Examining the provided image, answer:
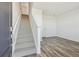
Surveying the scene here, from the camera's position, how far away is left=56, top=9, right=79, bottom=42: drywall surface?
15.0ft

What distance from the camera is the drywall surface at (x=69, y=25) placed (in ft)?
15.0

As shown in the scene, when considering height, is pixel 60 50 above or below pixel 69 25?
below

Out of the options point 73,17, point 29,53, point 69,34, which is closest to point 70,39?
point 69,34

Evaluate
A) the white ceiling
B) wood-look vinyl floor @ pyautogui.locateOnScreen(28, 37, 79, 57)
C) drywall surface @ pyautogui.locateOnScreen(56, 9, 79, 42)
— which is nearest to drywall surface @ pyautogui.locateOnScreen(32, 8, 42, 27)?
the white ceiling

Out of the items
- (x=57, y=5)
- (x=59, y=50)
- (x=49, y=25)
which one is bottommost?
(x=59, y=50)

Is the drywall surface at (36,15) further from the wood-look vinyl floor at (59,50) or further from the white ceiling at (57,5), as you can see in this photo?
the wood-look vinyl floor at (59,50)

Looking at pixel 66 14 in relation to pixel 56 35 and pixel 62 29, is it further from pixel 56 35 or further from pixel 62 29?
pixel 56 35

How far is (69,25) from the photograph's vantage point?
5.11 meters

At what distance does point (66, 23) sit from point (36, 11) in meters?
2.02

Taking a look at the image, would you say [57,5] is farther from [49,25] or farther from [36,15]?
[49,25]

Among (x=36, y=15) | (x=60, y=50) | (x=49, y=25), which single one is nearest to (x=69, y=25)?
(x=49, y=25)

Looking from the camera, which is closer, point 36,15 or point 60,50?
point 60,50

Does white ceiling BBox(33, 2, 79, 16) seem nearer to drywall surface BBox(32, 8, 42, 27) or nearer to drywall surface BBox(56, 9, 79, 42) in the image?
drywall surface BBox(32, 8, 42, 27)

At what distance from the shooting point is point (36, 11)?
457 centimetres
